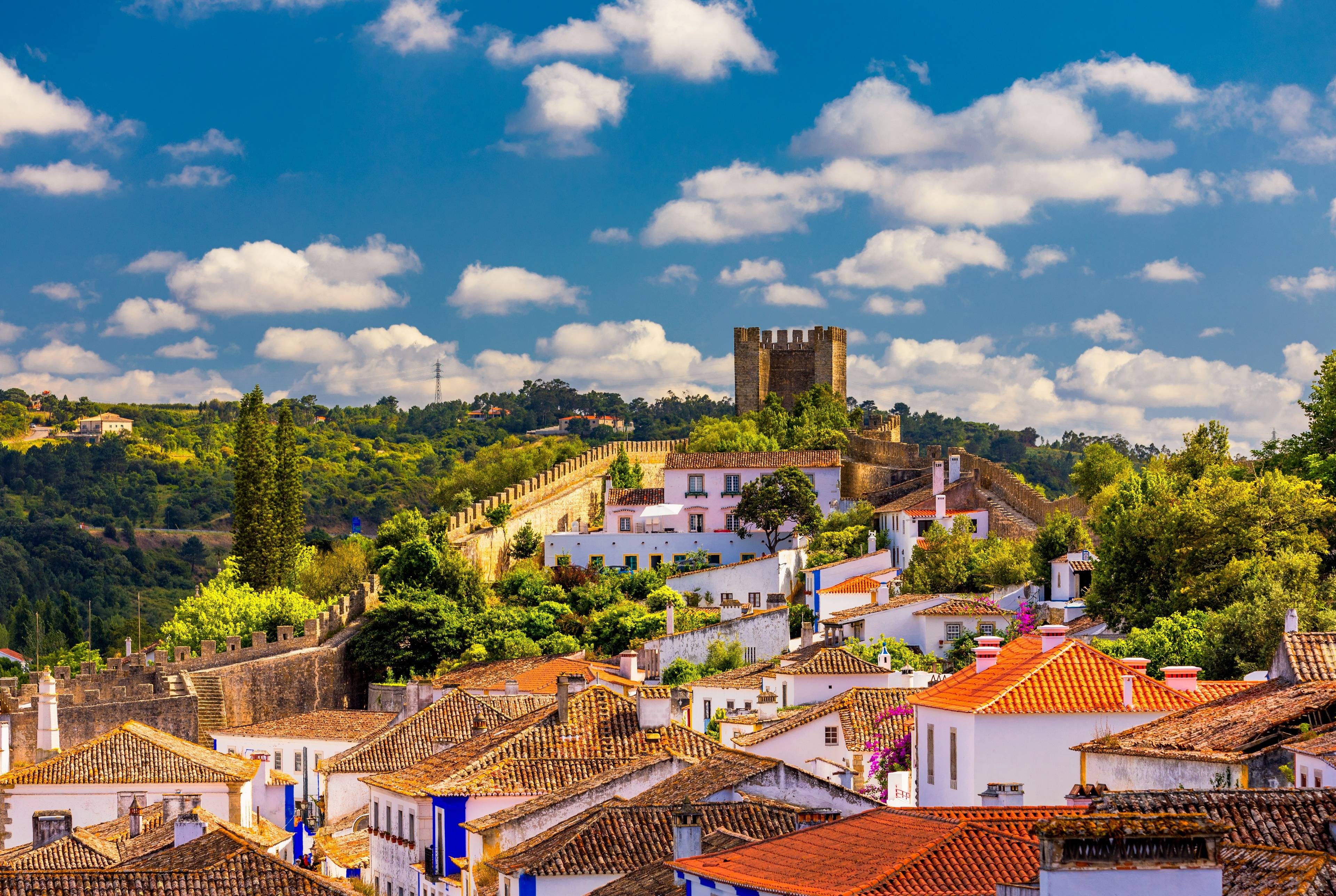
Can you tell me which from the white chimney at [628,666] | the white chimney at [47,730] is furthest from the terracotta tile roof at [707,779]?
the white chimney at [47,730]

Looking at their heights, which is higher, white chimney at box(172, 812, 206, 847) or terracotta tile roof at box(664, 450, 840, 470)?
terracotta tile roof at box(664, 450, 840, 470)

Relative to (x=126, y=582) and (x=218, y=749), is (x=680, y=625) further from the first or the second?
(x=126, y=582)

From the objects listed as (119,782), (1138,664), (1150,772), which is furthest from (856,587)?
(1150,772)

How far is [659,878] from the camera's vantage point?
60.5 ft

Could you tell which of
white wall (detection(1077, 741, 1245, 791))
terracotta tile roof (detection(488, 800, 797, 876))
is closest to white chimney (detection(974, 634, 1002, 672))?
white wall (detection(1077, 741, 1245, 791))

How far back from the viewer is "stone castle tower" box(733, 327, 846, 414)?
283 feet

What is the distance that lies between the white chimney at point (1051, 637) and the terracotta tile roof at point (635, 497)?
40504 mm

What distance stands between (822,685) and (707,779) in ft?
45.7

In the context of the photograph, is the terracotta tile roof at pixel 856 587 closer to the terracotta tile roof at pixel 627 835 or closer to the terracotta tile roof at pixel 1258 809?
the terracotta tile roof at pixel 627 835

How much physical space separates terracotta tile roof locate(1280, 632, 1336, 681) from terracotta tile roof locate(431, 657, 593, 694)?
71.6 feet

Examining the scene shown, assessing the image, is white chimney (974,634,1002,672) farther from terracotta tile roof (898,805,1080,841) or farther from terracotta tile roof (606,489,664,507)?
terracotta tile roof (606,489,664,507)

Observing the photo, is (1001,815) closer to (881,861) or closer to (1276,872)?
(881,861)

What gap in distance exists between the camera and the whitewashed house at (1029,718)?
2150 centimetres

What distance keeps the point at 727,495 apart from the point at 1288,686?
44226 millimetres
